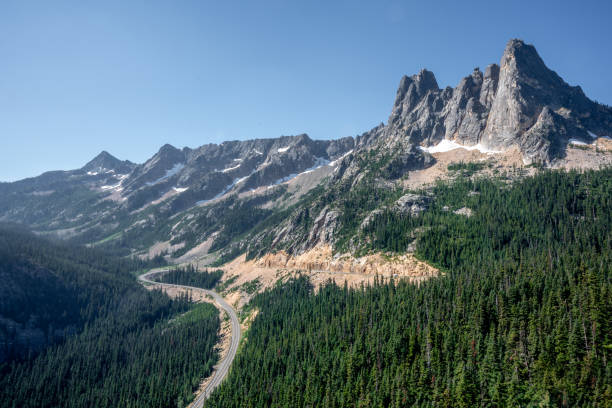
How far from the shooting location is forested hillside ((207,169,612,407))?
56125 millimetres

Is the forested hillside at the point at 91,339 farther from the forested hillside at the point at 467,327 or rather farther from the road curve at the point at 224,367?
the forested hillside at the point at 467,327

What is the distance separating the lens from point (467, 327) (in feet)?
236

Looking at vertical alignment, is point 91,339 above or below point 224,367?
below

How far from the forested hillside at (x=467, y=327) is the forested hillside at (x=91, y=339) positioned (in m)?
26.5

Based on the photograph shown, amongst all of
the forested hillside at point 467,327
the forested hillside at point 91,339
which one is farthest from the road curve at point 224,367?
the forested hillside at point 467,327

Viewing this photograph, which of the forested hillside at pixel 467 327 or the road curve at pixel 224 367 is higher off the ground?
the forested hillside at pixel 467 327

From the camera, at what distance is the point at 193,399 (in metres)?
91.2

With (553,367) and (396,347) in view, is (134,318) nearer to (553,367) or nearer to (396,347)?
(396,347)

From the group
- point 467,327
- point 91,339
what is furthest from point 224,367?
point 91,339

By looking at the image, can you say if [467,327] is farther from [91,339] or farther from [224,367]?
[91,339]

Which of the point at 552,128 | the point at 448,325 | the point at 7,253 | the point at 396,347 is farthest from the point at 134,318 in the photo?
the point at 552,128

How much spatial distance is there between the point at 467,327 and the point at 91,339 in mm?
161735

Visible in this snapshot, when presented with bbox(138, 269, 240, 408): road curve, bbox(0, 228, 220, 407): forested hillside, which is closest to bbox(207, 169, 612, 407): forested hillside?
bbox(138, 269, 240, 408): road curve

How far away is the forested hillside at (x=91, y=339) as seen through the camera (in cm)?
10025
